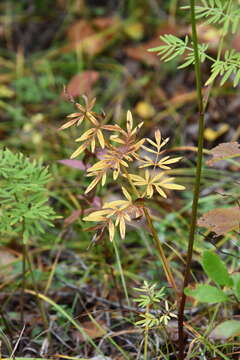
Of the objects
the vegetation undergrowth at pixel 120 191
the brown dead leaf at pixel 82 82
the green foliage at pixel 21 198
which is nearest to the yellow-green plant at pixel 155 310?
the vegetation undergrowth at pixel 120 191

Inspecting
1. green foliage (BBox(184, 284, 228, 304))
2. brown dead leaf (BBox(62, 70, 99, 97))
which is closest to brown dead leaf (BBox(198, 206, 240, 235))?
green foliage (BBox(184, 284, 228, 304))

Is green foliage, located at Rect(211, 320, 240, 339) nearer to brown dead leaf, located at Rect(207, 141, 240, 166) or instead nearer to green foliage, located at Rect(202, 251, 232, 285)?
green foliage, located at Rect(202, 251, 232, 285)

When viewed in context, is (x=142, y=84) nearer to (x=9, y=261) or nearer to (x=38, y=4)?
(x=38, y=4)

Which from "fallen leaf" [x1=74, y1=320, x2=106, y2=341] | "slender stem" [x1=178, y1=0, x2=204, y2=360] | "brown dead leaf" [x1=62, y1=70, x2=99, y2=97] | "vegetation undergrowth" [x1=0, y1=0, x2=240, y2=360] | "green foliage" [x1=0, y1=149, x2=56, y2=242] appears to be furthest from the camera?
"brown dead leaf" [x1=62, y1=70, x2=99, y2=97]

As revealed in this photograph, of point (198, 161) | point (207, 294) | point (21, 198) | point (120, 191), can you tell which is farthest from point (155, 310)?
point (120, 191)

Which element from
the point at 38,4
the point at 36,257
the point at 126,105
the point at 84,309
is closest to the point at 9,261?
the point at 36,257

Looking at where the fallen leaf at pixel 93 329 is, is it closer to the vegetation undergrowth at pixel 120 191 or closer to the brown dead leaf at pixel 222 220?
the vegetation undergrowth at pixel 120 191

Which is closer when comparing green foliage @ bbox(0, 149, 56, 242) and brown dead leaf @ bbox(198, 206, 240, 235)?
brown dead leaf @ bbox(198, 206, 240, 235)
